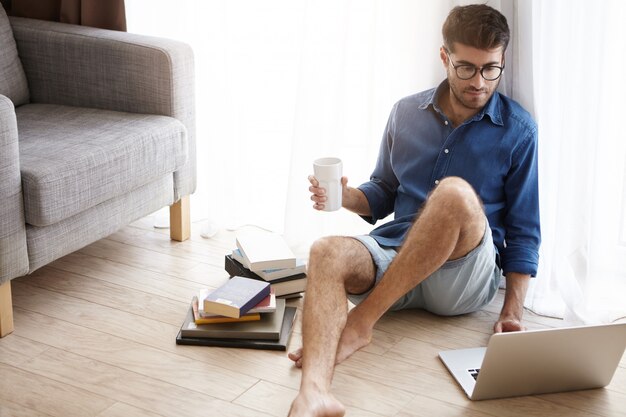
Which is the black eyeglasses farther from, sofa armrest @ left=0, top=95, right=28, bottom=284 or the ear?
sofa armrest @ left=0, top=95, right=28, bottom=284

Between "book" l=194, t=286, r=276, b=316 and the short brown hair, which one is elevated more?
the short brown hair

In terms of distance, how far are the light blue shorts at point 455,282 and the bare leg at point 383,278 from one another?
0.14 feet

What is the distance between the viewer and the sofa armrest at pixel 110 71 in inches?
114

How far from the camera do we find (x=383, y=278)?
217 cm

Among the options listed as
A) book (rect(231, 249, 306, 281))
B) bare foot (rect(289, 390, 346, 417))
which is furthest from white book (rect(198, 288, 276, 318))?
bare foot (rect(289, 390, 346, 417))

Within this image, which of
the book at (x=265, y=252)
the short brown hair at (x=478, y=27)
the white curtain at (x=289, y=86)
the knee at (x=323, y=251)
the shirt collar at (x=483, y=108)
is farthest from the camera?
the white curtain at (x=289, y=86)

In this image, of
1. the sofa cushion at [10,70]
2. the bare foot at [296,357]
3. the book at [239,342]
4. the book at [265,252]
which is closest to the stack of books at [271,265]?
the book at [265,252]

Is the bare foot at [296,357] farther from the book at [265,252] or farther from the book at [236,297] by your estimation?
the book at [265,252]

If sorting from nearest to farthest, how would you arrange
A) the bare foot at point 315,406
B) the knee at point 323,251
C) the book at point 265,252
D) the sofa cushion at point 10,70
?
the bare foot at point 315,406 < the knee at point 323,251 < the book at point 265,252 < the sofa cushion at point 10,70

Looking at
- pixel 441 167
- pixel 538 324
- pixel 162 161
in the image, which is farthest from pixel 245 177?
pixel 538 324

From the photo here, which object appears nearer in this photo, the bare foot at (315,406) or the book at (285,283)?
the bare foot at (315,406)

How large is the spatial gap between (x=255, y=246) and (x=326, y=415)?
0.93 meters

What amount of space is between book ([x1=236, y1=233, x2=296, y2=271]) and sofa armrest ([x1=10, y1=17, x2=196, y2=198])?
43cm

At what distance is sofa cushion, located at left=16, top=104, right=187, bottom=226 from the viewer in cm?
Answer: 237
